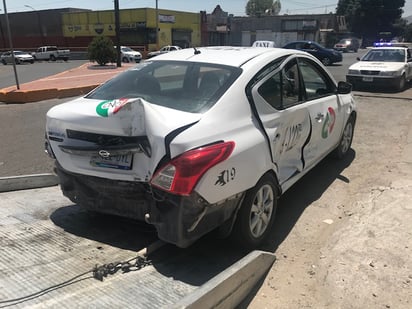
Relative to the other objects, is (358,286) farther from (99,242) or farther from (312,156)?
(99,242)

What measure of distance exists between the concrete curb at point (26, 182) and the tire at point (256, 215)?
2.44m

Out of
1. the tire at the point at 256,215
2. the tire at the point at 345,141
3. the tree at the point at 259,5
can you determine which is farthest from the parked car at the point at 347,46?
the tree at the point at 259,5

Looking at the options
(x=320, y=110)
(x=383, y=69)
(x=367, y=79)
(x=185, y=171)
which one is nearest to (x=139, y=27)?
(x=367, y=79)

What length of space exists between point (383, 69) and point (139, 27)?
4527 cm

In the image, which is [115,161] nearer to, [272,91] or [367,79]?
[272,91]

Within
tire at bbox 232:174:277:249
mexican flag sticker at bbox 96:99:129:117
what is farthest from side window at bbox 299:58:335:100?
mexican flag sticker at bbox 96:99:129:117

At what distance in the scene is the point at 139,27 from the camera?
54.5 m

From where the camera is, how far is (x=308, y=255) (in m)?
3.72

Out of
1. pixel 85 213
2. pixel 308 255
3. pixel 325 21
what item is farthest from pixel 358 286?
pixel 325 21

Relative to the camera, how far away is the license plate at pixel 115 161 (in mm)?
2990

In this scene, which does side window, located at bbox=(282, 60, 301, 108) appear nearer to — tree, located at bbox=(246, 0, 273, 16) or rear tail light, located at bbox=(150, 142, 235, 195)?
rear tail light, located at bbox=(150, 142, 235, 195)

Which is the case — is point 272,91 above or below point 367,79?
above

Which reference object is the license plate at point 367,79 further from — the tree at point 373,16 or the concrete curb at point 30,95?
the tree at point 373,16

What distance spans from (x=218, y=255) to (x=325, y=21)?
84988 millimetres
